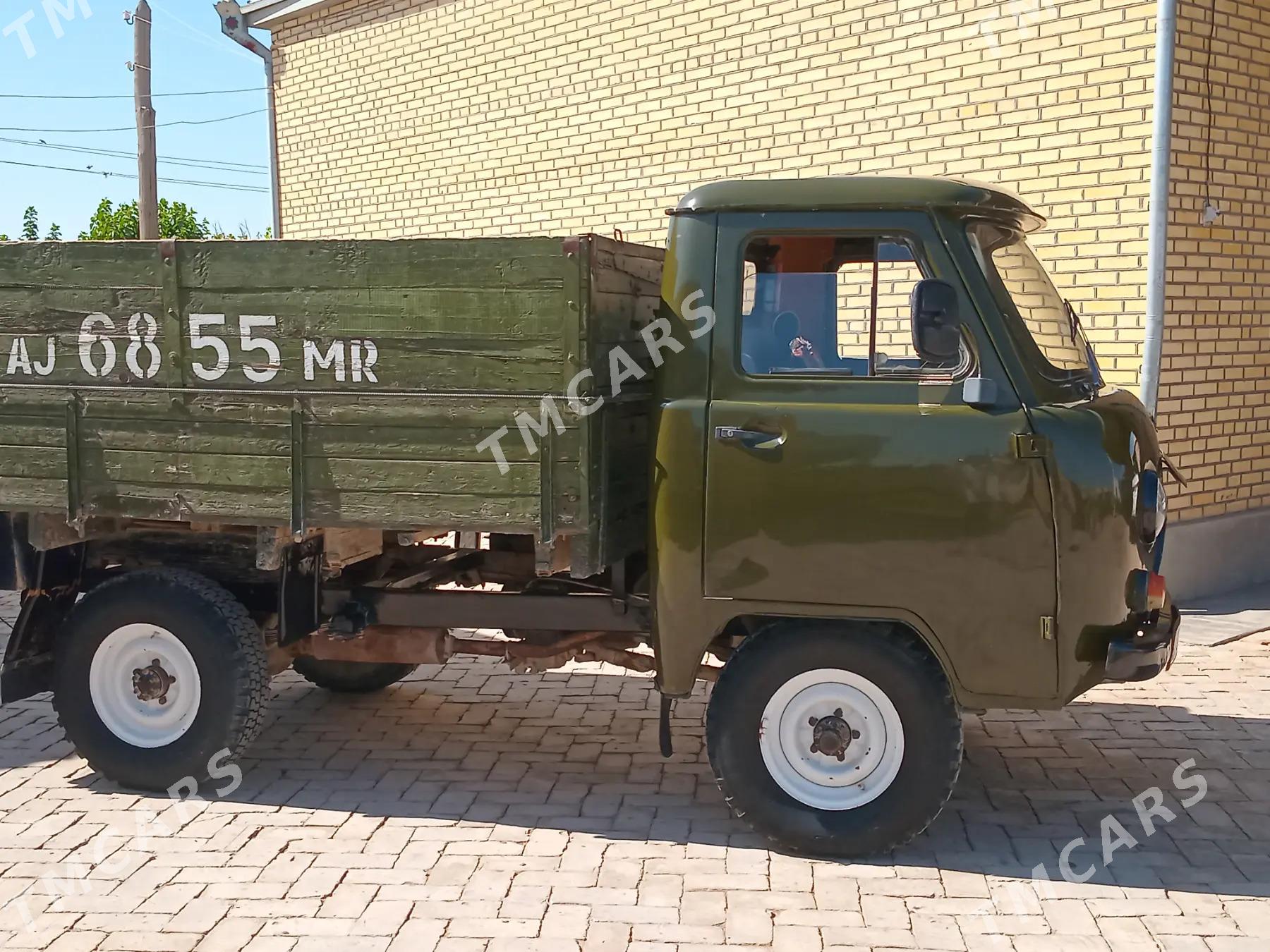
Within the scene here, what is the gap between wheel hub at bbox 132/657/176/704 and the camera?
4.79 m

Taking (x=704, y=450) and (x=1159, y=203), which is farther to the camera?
(x=1159, y=203)

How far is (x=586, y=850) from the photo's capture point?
167 inches

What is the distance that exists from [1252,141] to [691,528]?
5820mm

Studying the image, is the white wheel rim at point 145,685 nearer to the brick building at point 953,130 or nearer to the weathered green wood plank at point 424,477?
the weathered green wood plank at point 424,477

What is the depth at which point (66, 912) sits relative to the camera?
379 centimetres

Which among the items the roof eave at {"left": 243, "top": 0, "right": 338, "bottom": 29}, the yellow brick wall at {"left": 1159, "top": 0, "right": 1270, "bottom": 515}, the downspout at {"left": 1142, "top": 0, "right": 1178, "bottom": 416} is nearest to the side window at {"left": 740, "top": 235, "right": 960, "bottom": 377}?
the downspout at {"left": 1142, "top": 0, "right": 1178, "bottom": 416}

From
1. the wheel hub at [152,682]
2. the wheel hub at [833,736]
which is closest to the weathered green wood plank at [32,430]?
the wheel hub at [152,682]

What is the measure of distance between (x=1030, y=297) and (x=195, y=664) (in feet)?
12.0

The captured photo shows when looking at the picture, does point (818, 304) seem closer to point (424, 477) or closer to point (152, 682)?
point (424, 477)

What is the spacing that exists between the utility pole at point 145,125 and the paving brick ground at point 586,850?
8541mm

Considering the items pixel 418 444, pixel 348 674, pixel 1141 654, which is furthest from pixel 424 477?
pixel 1141 654

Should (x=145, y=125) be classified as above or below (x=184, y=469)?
above

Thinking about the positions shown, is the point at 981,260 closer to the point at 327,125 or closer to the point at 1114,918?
the point at 1114,918

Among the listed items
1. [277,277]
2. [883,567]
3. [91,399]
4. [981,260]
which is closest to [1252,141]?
[981,260]
